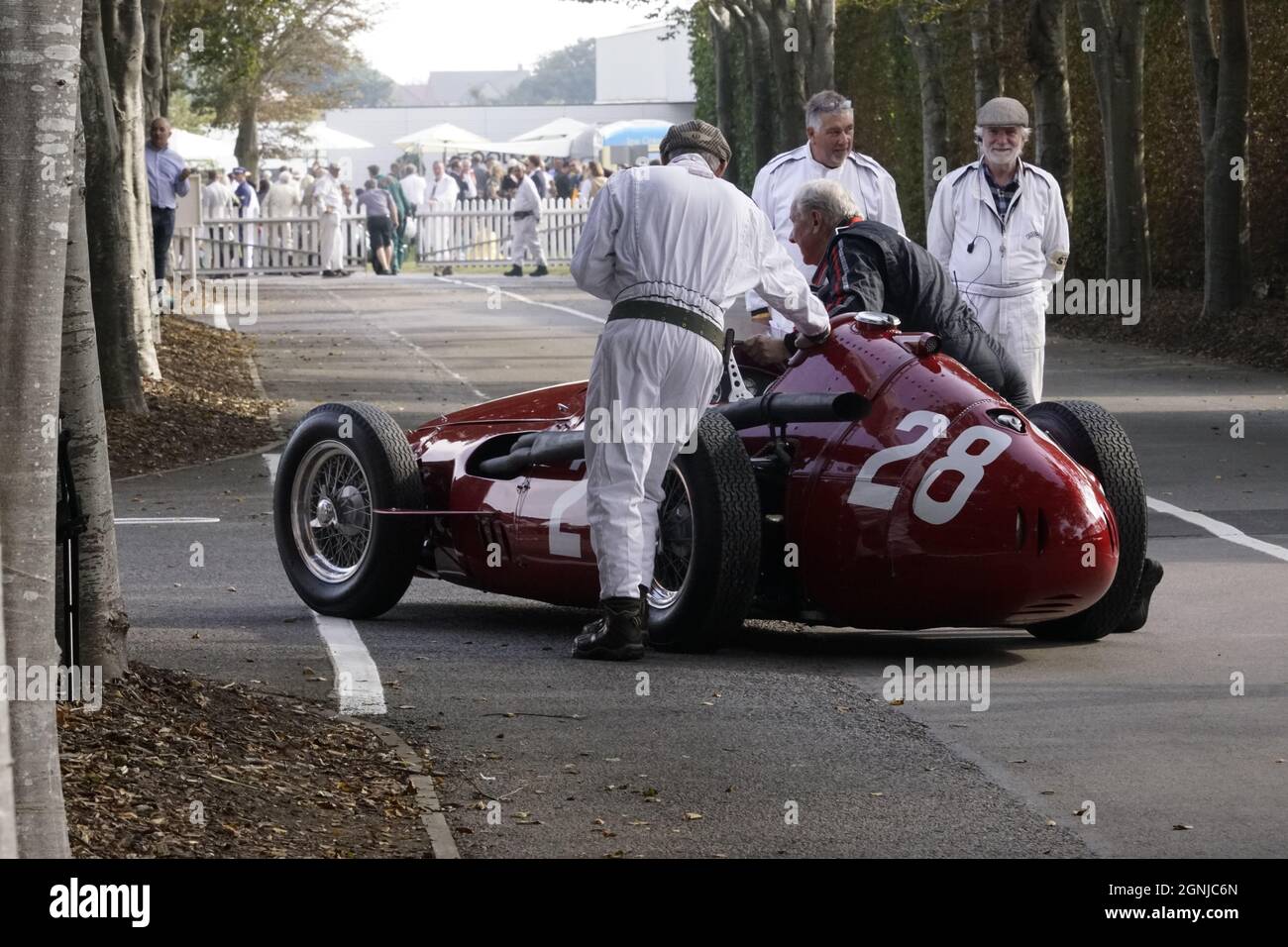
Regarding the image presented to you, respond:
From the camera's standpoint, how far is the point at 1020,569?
7.80m

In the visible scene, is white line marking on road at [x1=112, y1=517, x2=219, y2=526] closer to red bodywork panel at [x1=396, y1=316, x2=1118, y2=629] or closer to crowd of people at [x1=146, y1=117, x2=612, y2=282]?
red bodywork panel at [x1=396, y1=316, x2=1118, y2=629]

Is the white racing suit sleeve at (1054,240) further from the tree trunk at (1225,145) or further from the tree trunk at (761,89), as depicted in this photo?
the tree trunk at (761,89)

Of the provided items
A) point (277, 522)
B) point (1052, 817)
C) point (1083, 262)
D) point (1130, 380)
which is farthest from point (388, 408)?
point (1083, 262)

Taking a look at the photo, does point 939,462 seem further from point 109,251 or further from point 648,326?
point 109,251

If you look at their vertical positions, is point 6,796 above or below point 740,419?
below

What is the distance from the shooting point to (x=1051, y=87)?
26016mm

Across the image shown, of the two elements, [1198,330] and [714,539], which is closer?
[714,539]

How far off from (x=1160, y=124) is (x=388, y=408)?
13.8m

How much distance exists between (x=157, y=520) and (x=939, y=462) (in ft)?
18.8

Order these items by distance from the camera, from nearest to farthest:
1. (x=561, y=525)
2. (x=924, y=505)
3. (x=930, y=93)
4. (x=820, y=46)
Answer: (x=924, y=505), (x=561, y=525), (x=930, y=93), (x=820, y=46)

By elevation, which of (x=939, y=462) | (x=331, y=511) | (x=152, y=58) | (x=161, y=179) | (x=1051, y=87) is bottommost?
(x=331, y=511)

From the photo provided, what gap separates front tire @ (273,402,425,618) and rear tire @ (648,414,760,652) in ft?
4.18

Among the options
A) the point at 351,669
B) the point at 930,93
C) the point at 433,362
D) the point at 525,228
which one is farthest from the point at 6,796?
the point at 525,228
